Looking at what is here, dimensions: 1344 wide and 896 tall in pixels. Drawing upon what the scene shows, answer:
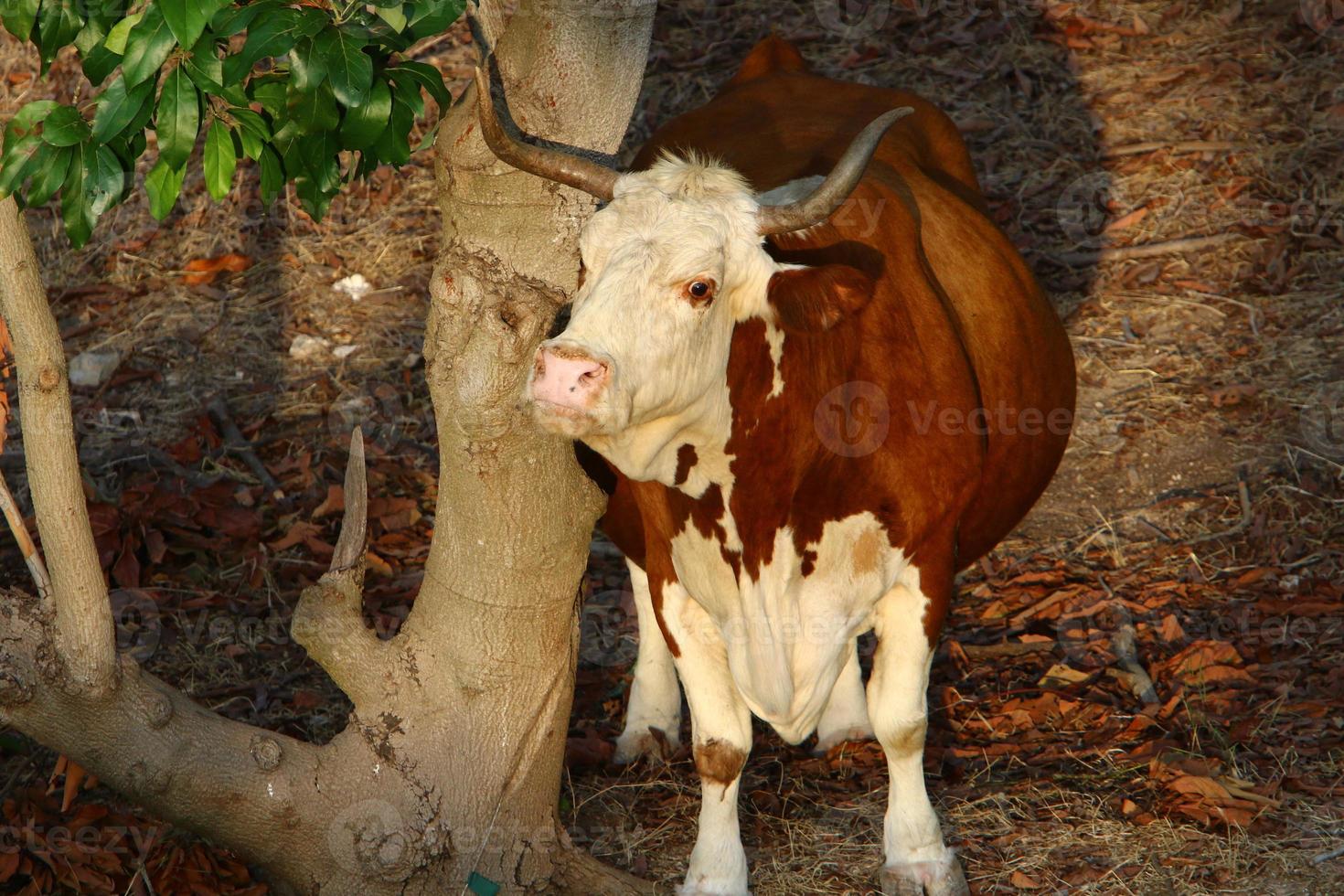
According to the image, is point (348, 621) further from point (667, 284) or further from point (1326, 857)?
point (1326, 857)

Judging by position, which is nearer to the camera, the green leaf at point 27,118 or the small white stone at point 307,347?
the green leaf at point 27,118

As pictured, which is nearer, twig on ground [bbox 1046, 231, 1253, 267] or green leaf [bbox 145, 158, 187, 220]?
green leaf [bbox 145, 158, 187, 220]

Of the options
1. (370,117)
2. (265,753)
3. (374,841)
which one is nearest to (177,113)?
(370,117)

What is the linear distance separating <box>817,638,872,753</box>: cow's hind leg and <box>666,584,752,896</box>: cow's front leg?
95 centimetres

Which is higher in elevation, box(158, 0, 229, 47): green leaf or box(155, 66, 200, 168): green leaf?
box(158, 0, 229, 47): green leaf

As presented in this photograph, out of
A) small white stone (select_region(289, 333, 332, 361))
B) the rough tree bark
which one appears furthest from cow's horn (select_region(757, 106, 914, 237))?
small white stone (select_region(289, 333, 332, 361))

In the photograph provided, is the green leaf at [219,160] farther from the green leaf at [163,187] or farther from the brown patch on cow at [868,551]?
the brown patch on cow at [868,551]

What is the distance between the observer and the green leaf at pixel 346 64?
324cm

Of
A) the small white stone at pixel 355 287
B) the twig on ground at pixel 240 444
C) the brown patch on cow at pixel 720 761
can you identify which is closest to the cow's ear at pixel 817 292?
the brown patch on cow at pixel 720 761

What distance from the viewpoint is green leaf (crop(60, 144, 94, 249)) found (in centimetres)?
326

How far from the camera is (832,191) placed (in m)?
3.52

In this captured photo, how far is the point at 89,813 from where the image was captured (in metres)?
4.41

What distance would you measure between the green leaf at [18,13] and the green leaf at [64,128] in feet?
0.65

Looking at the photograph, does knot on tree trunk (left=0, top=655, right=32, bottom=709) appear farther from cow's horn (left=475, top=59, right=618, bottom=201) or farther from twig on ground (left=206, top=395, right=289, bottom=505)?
twig on ground (left=206, top=395, right=289, bottom=505)
